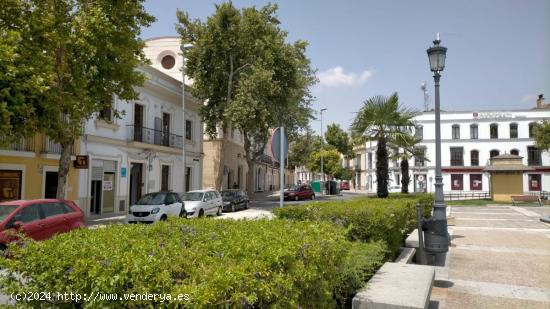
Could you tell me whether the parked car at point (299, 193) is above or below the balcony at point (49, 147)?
below

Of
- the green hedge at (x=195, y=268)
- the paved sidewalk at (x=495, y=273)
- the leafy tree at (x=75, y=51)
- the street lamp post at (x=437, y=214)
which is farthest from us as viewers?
the leafy tree at (x=75, y=51)

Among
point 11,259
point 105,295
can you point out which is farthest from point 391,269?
point 11,259

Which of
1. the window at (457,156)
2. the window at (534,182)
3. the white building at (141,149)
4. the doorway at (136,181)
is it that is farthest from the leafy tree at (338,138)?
the doorway at (136,181)

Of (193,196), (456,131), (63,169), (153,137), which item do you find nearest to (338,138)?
(456,131)

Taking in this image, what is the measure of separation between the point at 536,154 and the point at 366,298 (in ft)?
199

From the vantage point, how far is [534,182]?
53062mm

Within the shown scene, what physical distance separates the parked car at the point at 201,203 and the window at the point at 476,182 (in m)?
44.1

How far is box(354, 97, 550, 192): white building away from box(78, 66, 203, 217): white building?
3238 centimetres

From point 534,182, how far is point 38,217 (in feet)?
194

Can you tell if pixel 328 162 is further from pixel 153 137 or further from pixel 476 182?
pixel 153 137

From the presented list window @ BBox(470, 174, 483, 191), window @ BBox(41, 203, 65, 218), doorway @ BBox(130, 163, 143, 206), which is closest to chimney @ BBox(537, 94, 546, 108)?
window @ BBox(470, 174, 483, 191)

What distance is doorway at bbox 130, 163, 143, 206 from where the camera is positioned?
24875 millimetres

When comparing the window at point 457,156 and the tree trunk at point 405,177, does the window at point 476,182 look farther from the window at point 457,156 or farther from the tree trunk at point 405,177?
the tree trunk at point 405,177

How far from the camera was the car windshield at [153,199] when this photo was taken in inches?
679
